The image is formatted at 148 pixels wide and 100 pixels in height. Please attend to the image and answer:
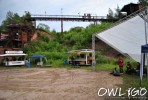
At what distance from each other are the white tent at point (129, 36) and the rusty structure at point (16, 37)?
27.8 meters

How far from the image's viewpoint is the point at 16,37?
4641 cm

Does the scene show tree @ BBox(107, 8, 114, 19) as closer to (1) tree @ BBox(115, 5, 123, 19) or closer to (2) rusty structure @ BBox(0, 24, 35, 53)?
(1) tree @ BBox(115, 5, 123, 19)

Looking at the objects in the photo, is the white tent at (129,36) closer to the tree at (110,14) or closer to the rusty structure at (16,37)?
the rusty structure at (16,37)

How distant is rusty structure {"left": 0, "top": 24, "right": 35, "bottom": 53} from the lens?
4528cm

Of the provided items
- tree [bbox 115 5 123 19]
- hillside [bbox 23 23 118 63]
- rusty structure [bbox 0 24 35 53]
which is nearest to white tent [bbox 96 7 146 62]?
hillside [bbox 23 23 118 63]

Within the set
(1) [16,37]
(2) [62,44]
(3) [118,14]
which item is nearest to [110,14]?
(3) [118,14]

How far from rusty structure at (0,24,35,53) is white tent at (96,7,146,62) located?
27.8 m

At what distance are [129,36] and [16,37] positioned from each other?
103 feet

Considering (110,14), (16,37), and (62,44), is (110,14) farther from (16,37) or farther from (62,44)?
(16,37)

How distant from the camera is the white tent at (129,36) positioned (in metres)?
18.3

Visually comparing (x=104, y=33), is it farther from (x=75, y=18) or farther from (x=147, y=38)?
(x=75, y=18)

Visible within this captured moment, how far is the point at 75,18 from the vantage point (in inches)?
2207

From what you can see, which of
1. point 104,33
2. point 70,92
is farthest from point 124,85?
point 104,33

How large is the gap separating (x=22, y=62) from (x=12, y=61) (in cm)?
144
